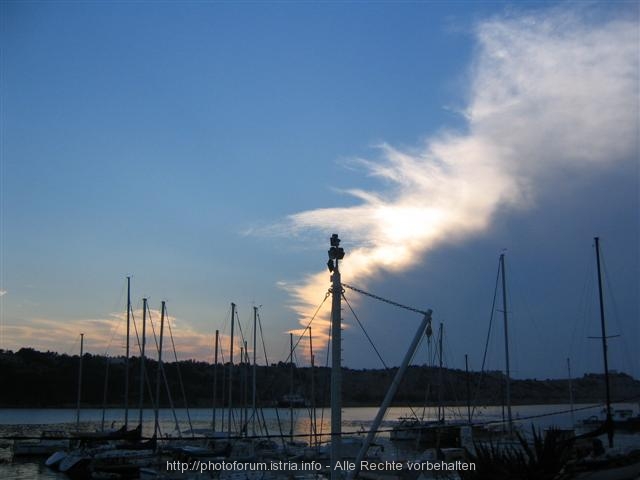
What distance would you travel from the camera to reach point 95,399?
17088 centimetres

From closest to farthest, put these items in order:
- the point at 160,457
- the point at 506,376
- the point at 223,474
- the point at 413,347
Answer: the point at 413,347
the point at 223,474
the point at 160,457
the point at 506,376

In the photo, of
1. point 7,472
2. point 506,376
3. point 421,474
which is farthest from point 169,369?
point 421,474

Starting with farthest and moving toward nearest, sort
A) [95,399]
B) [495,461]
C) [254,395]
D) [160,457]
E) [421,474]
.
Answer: [95,399] → [254,395] → [160,457] → [421,474] → [495,461]

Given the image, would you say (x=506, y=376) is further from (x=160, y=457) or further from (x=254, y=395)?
(x=160, y=457)

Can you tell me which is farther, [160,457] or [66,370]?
[66,370]

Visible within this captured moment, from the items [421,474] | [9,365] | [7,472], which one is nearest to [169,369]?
[9,365]

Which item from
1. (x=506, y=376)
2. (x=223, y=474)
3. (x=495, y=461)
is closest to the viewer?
(x=495, y=461)

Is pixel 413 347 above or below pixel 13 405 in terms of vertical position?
above

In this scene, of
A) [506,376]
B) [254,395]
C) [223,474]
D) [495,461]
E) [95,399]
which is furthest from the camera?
[95,399]

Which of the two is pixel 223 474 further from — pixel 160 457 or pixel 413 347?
pixel 413 347

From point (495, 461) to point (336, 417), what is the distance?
3612 mm

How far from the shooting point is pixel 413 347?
1554cm

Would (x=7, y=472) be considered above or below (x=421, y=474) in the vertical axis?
below

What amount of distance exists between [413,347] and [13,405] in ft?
612
